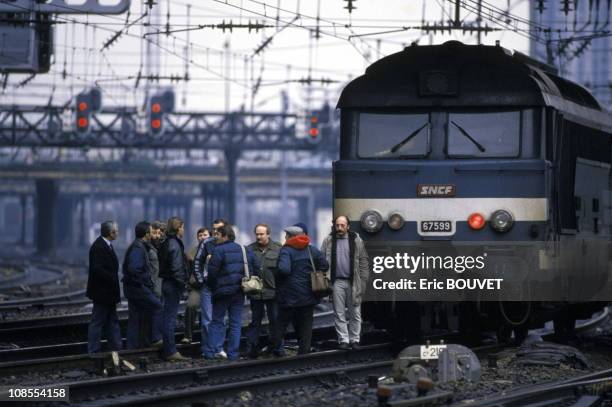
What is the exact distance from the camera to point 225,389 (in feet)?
40.0

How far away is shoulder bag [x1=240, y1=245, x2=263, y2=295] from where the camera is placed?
1533cm

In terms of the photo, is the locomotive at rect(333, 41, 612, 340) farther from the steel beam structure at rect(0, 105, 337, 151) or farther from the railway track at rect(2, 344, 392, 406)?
the steel beam structure at rect(0, 105, 337, 151)

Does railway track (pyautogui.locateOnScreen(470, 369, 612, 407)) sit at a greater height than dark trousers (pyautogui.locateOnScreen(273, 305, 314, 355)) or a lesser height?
lesser

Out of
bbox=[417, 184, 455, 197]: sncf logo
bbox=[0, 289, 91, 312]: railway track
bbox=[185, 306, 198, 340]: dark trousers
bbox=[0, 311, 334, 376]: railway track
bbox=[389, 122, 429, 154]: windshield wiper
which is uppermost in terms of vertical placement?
bbox=[389, 122, 429, 154]: windshield wiper

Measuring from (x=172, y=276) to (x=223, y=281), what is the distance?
0.63 meters

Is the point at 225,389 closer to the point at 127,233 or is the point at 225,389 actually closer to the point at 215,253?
the point at 215,253

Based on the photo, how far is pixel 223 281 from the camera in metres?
A: 15.4

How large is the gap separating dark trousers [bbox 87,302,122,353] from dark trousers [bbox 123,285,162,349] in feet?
0.87

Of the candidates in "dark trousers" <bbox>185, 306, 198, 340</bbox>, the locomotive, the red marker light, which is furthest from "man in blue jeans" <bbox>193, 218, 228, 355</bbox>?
the red marker light

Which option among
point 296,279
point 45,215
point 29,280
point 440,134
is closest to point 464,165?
point 440,134

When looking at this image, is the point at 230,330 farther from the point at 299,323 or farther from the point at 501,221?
the point at 501,221

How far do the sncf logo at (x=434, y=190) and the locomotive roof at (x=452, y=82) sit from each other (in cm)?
102

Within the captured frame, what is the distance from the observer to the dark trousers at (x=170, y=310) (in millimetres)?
15352

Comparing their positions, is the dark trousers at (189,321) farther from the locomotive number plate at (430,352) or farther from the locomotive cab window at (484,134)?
the locomotive number plate at (430,352)
